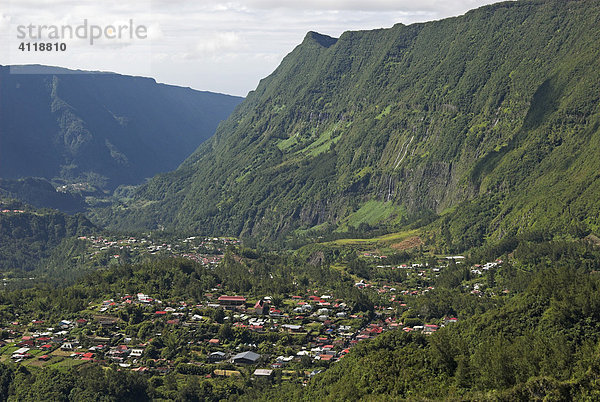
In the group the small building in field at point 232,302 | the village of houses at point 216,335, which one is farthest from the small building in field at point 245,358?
the small building in field at point 232,302

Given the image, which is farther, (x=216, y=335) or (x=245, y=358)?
(x=216, y=335)

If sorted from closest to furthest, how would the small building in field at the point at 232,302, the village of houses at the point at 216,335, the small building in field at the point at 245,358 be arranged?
the village of houses at the point at 216,335 < the small building in field at the point at 245,358 < the small building in field at the point at 232,302

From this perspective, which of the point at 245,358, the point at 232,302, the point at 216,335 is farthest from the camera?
the point at 232,302

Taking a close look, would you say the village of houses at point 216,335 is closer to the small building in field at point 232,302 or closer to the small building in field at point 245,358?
the small building in field at point 245,358

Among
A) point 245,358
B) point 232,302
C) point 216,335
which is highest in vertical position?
point 232,302

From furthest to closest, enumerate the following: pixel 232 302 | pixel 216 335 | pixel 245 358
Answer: pixel 232 302 → pixel 216 335 → pixel 245 358

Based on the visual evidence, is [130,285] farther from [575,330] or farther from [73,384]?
[575,330]

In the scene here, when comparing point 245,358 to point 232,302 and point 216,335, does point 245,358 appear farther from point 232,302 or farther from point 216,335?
point 232,302

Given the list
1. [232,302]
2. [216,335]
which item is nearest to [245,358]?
[216,335]
